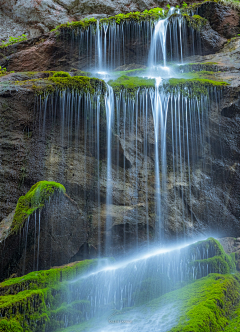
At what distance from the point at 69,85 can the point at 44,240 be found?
5.26m

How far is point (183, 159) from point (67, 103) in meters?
4.70

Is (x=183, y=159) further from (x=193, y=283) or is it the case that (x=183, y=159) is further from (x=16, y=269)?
(x=16, y=269)

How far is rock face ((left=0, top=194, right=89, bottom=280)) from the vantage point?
6.79 meters

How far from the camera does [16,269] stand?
22.3 ft

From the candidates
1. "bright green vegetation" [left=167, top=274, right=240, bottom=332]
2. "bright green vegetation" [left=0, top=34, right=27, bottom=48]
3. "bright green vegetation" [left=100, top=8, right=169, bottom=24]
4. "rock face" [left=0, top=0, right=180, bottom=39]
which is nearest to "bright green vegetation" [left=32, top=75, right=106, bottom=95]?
"bright green vegetation" [left=100, top=8, right=169, bottom=24]

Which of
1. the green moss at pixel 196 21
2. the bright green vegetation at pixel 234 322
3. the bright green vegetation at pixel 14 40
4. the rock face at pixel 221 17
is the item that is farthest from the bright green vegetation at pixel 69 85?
the rock face at pixel 221 17

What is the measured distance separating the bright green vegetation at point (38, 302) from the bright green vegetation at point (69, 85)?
5844 mm

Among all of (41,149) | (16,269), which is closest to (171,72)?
(41,149)

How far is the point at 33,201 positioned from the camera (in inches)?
283

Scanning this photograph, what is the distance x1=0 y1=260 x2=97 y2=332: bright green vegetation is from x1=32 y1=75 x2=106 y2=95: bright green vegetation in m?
5.84

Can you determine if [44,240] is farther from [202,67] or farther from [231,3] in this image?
[231,3]

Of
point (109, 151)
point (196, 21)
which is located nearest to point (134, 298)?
point (109, 151)

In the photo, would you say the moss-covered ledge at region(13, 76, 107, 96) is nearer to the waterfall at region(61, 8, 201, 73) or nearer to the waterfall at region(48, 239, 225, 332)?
the waterfall at region(61, 8, 201, 73)

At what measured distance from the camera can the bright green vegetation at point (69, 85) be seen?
9422 mm
